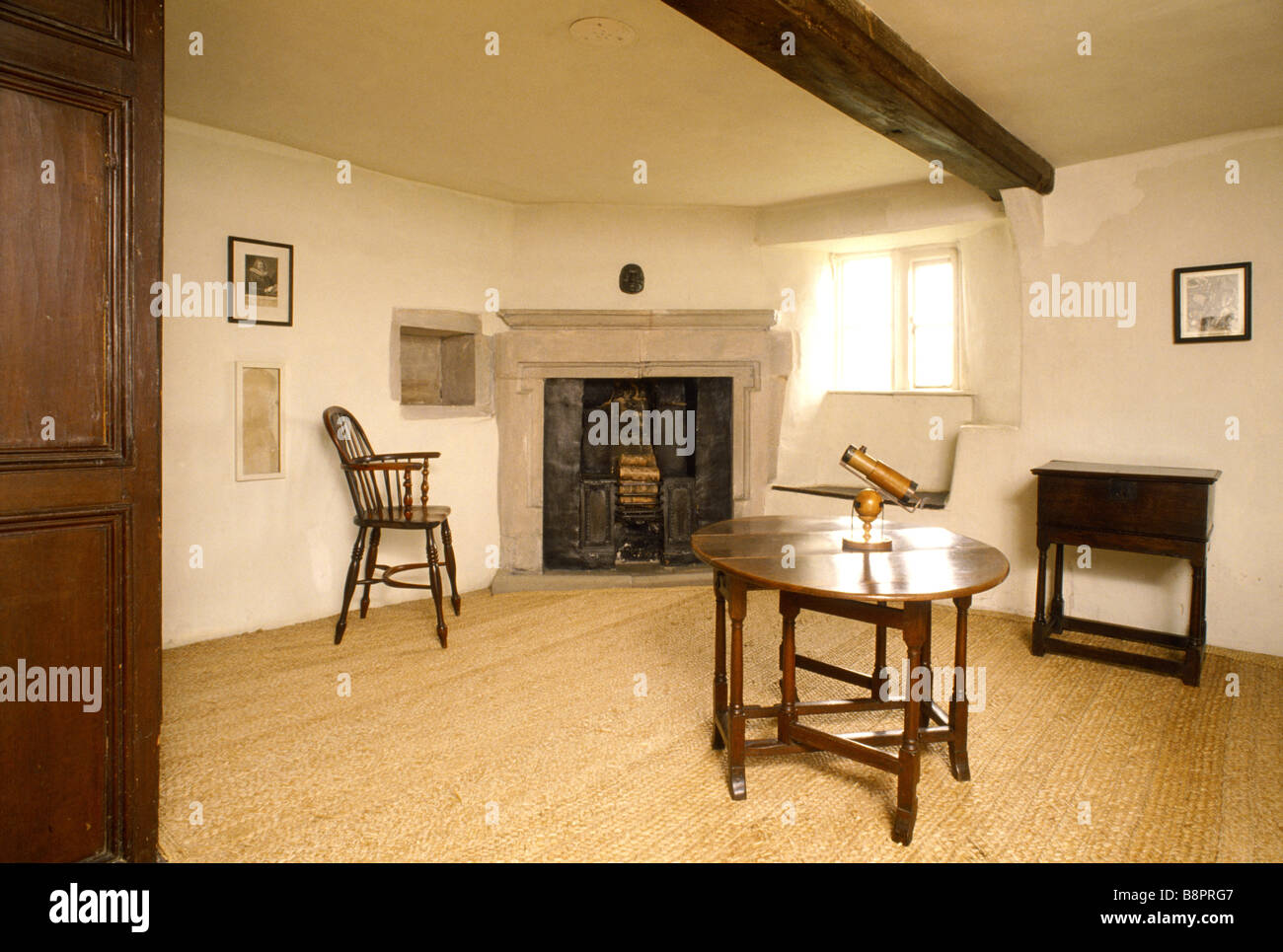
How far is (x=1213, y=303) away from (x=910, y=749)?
3.00 meters

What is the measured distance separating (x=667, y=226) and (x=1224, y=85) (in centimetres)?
293

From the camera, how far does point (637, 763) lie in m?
2.54

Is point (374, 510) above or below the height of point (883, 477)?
below

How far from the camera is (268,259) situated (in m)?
3.84

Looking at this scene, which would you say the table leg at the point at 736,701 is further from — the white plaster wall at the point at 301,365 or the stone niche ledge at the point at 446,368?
the stone niche ledge at the point at 446,368

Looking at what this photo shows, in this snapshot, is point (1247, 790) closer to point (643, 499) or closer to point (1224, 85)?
point (1224, 85)

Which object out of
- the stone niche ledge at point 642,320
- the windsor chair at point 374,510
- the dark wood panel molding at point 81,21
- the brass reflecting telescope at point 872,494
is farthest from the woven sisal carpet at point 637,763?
the stone niche ledge at point 642,320

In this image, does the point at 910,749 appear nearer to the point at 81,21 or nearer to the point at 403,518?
the point at 403,518

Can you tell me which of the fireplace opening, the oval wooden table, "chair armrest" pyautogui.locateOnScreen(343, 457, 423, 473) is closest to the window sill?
the fireplace opening

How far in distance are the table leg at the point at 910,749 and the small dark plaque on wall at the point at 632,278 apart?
133 inches

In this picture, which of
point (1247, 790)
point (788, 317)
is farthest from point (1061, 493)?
point (788, 317)

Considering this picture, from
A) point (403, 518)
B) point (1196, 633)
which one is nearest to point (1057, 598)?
point (1196, 633)

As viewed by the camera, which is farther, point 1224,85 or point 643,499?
point 643,499

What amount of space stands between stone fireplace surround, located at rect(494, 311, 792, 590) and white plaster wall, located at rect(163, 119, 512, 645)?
174 mm
